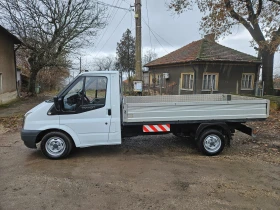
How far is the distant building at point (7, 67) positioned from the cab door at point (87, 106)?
38.3 feet

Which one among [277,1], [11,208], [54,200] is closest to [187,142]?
[54,200]

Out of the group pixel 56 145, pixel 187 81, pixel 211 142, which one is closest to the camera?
pixel 56 145

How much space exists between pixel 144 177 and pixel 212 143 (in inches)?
81.7

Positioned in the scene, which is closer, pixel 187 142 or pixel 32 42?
pixel 187 142

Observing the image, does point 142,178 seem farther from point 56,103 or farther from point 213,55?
point 213,55

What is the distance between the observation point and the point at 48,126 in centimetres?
512

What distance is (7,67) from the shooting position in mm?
16156

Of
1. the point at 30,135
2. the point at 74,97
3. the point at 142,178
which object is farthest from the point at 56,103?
the point at 142,178

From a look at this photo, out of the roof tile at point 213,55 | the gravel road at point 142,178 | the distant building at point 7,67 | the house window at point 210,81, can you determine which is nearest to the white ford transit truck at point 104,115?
the gravel road at point 142,178

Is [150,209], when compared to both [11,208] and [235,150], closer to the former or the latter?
[11,208]

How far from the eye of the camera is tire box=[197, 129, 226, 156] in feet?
18.0

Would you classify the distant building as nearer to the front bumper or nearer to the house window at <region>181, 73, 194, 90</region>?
the front bumper

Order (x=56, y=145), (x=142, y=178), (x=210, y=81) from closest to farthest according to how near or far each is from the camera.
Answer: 1. (x=142, y=178)
2. (x=56, y=145)
3. (x=210, y=81)

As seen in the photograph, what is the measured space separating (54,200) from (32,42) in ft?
57.2
